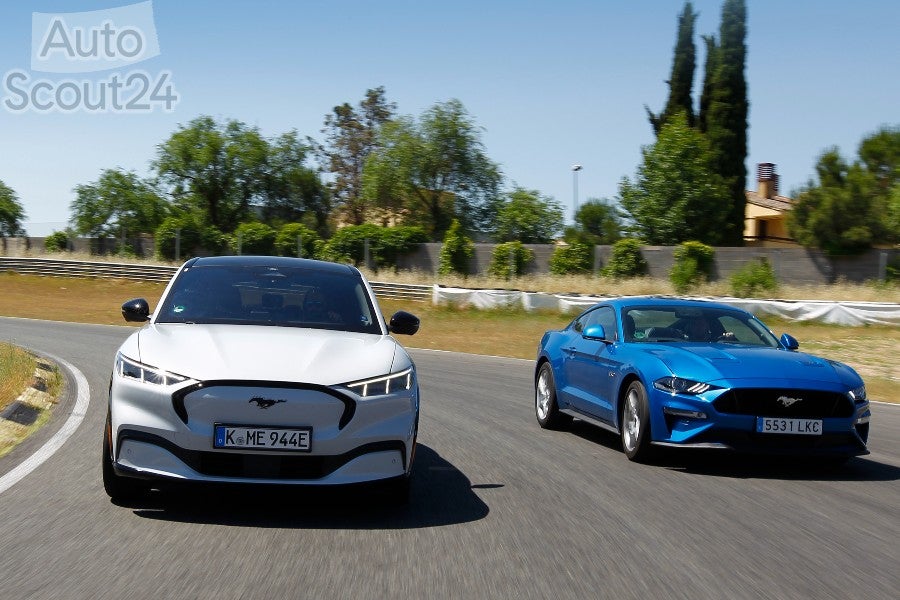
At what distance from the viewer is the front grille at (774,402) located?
8.45 metres

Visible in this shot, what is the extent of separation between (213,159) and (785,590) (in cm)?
6707

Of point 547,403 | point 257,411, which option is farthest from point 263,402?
point 547,403

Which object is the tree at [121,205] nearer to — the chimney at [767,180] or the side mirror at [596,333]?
the chimney at [767,180]

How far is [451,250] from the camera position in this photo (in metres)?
48.3

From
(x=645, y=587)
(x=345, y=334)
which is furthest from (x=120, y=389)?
(x=645, y=587)

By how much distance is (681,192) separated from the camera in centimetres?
5312

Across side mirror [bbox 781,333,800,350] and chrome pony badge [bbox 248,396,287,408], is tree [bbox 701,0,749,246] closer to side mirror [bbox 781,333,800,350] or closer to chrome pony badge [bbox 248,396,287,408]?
side mirror [bbox 781,333,800,350]

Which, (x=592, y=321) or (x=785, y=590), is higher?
(x=592, y=321)

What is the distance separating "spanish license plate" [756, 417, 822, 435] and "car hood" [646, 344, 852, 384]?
13.3 inches

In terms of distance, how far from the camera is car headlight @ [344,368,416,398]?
6.30m

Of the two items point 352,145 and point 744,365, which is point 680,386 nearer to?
point 744,365

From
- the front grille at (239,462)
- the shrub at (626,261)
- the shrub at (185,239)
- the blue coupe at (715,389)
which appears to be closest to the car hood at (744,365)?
the blue coupe at (715,389)

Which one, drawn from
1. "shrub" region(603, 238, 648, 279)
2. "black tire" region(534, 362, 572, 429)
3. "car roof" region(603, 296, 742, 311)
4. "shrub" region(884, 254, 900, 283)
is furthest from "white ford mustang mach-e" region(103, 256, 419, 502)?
Answer: "shrub" region(603, 238, 648, 279)

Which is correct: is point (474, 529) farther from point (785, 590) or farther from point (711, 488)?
point (711, 488)
